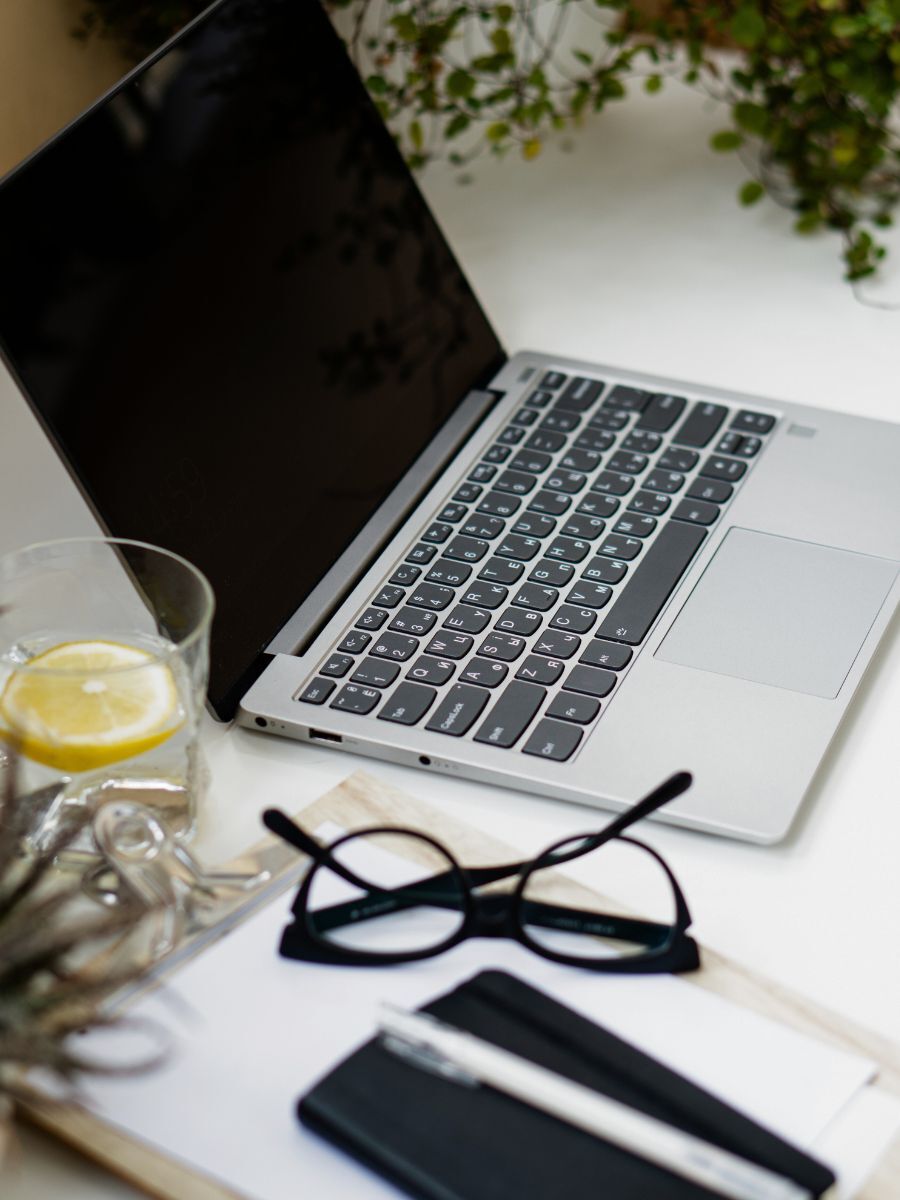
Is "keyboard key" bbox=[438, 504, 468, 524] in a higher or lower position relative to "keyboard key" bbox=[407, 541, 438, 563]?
lower

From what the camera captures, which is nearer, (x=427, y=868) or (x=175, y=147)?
(x=427, y=868)

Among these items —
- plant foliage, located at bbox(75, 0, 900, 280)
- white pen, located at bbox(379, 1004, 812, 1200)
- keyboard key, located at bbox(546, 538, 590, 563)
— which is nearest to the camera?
white pen, located at bbox(379, 1004, 812, 1200)

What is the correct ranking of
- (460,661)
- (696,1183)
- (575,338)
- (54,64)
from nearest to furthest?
(696,1183)
(460,661)
(54,64)
(575,338)

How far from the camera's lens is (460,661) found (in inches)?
26.6

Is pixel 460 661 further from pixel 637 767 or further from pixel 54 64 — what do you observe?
pixel 54 64

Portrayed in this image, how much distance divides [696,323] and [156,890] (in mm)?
597

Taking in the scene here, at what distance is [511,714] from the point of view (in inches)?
25.3

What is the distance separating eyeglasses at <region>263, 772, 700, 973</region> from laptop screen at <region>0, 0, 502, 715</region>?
140 millimetres

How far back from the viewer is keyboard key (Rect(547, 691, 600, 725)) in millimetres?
640

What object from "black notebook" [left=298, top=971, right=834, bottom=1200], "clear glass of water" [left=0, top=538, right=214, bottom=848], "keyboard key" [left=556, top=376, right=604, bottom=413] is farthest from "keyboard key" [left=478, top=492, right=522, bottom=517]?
"black notebook" [left=298, top=971, right=834, bottom=1200]

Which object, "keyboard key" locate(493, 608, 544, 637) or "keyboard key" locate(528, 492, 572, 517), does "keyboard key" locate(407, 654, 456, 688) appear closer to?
"keyboard key" locate(493, 608, 544, 637)

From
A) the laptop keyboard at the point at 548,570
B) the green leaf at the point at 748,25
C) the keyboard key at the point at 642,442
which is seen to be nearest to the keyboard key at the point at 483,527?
the laptop keyboard at the point at 548,570

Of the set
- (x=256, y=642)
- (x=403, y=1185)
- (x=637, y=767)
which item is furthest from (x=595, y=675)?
(x=403, y=1185)

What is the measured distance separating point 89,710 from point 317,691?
13cm
